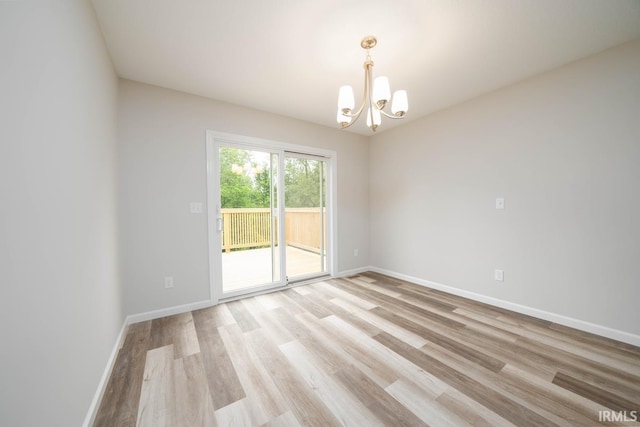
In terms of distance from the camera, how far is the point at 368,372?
1.59 meters

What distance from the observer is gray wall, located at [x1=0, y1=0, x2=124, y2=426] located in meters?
0.68

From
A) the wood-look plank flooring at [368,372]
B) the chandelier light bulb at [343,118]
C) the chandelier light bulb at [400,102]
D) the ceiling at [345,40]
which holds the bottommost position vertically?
the wood-look plank flooring at [368,372]

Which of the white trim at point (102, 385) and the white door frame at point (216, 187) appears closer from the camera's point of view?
the white trim at point (102, 385)

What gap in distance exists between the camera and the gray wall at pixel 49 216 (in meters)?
0.68

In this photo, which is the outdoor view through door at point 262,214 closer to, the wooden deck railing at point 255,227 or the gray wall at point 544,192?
the wooden deck railing at point 255,227

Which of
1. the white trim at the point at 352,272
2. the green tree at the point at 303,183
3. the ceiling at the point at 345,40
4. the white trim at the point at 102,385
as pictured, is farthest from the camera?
the white trim at the point at 352,272

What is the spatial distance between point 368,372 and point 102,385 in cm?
171

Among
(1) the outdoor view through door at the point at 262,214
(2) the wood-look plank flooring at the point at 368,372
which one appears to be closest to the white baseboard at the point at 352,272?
(1) the outdoor view through door at the point at 262,214

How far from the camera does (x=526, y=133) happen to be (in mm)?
Answer: 2391

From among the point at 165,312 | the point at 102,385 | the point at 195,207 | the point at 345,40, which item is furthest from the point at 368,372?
the point at 345,40

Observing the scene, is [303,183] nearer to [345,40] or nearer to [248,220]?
[248,220]

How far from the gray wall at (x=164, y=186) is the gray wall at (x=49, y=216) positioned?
86 centimetres

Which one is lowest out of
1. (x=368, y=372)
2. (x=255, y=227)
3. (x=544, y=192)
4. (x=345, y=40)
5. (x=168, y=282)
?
(x=368, y=372)

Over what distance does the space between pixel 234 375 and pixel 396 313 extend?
1.68m
